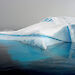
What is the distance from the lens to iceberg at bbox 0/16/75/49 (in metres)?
0.78

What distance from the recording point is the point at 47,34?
0.82 m

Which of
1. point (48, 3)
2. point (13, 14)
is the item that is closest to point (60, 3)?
point (48, 3)

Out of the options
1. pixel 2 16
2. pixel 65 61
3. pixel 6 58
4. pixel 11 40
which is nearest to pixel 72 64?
pixel 65 61

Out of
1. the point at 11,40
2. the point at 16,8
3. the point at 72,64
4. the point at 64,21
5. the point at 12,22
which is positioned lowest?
the point at 72,64

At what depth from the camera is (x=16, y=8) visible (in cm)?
234

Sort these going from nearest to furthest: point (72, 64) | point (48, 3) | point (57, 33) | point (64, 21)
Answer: point (72, 64) < point (57, 33) < point (64, 21) < point (48, 3)

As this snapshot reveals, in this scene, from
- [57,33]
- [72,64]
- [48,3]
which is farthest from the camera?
[48,3]

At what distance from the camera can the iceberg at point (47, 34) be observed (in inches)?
30.8

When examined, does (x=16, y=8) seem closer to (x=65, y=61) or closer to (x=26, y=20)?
(x=26, y=20)

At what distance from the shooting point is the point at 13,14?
237 centimetres

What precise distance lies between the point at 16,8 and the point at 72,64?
1.98 metres

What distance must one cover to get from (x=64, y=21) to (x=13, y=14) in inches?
60.0

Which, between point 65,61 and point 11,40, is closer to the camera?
point 65,61

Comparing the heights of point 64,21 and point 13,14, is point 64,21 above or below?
below
